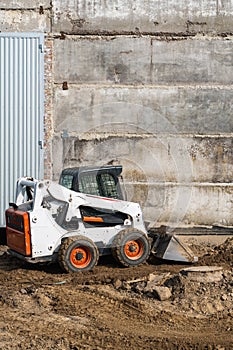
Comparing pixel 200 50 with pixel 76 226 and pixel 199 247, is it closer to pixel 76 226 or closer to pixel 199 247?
pixel 199 247

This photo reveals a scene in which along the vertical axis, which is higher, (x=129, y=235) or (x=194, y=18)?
(x=194, y=18)

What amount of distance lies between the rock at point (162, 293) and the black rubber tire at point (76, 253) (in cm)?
183

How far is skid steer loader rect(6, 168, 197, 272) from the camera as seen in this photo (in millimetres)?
10695

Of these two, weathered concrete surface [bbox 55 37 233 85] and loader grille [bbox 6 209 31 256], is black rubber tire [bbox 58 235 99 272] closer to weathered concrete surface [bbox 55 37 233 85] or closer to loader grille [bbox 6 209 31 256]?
loader grille [bbox 6 209 31 256]

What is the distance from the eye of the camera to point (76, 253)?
10875 millimetres

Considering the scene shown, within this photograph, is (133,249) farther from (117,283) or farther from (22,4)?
(22,4)

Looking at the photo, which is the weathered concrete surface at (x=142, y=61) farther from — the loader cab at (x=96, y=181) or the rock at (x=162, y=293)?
the rock at (x=162, y=293)

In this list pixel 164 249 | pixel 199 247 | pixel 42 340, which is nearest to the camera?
pixel 42 340

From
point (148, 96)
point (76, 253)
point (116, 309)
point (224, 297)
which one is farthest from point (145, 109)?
point (116, 309)

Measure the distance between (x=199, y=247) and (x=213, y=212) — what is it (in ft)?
3.07

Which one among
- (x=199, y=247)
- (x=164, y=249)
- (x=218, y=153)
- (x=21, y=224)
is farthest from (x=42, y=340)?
(x=218, y=153)

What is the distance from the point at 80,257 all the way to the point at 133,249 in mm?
961

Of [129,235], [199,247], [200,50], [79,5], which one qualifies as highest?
[79,5]

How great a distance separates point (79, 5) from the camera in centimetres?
1384
